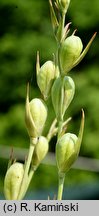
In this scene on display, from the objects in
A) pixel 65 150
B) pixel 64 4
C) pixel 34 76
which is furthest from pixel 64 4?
pixel 34 76

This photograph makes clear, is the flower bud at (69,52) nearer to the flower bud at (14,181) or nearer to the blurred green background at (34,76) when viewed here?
the flower bud at (14,181)

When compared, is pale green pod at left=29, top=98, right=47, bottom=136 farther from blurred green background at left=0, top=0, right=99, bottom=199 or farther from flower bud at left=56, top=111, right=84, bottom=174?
blurred green background at left=0, top=0, right=99, bottom=199

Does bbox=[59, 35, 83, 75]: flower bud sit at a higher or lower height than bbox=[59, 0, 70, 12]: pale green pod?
lower

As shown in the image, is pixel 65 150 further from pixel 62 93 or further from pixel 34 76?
pixel 34 76

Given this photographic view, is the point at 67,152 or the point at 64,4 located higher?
the point at 64,4

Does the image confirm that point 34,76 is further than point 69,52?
Yes

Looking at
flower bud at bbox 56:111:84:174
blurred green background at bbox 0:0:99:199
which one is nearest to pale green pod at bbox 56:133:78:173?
flower bud at bbox 56:111:84:174
